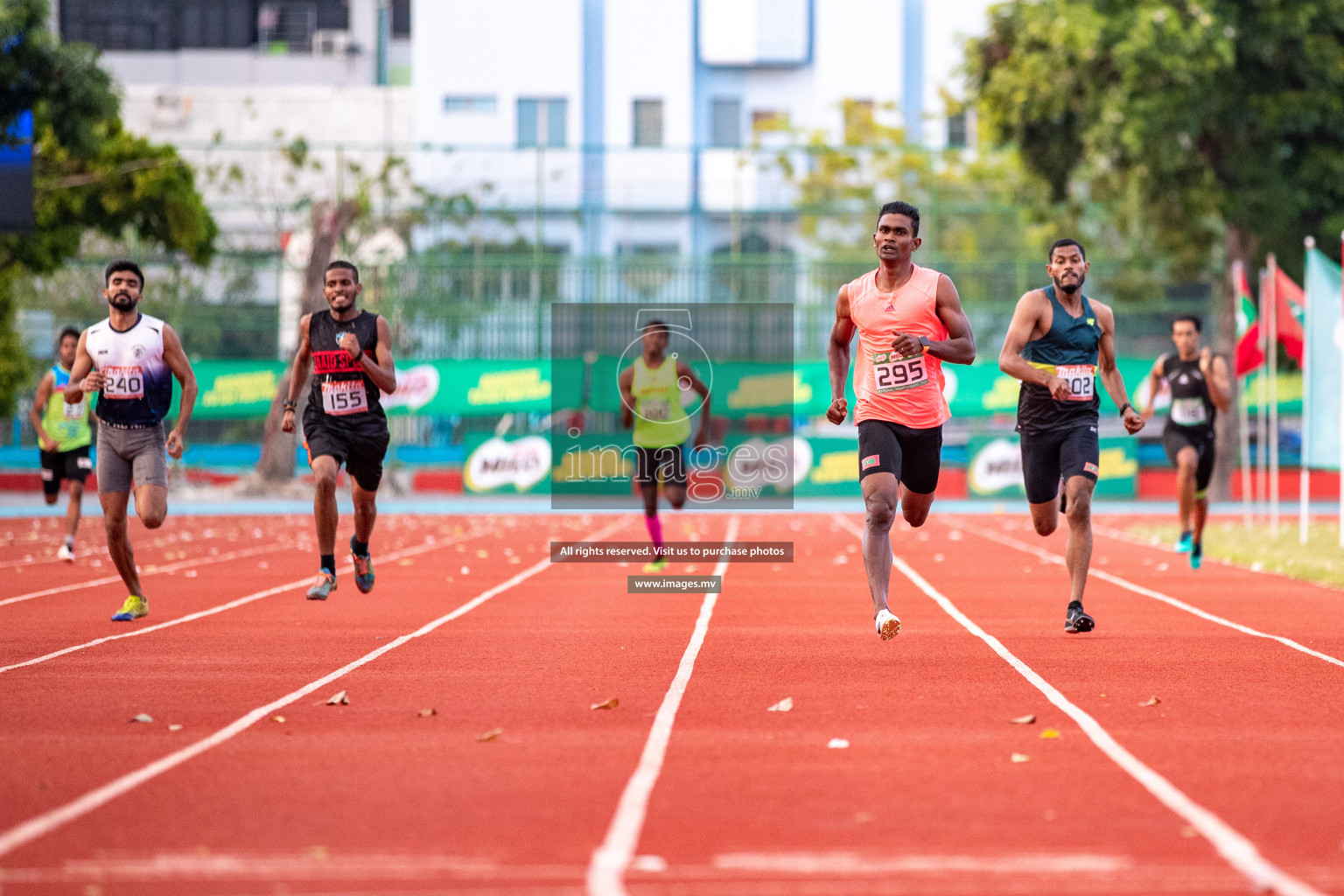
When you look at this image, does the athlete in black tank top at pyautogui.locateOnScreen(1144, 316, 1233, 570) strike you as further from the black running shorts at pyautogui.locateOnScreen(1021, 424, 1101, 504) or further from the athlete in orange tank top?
the athlete in orange tank top

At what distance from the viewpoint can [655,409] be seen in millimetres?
14125

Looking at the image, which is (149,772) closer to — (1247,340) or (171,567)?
→ (171,567)

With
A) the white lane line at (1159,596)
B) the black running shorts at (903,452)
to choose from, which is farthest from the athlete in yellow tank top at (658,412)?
the black running shorts at (903,452)

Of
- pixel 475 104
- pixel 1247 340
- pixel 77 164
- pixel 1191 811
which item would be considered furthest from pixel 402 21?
pixel 1191 811

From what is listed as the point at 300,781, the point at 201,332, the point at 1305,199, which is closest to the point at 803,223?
the point at 1305,199

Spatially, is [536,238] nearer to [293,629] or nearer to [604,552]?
[604,552]

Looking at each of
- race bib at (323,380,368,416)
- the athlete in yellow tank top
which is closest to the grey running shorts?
race bib at (323,380,368,416)

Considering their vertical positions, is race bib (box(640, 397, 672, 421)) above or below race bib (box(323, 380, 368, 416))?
below

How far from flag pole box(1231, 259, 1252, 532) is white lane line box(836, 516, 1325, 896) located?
41.2 ft

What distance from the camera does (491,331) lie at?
31.5 metres

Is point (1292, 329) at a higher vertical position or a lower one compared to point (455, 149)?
lower

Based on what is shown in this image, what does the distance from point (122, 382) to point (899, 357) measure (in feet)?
14.9

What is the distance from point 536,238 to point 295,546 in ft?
48.7

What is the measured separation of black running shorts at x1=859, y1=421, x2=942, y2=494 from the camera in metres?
9.32
